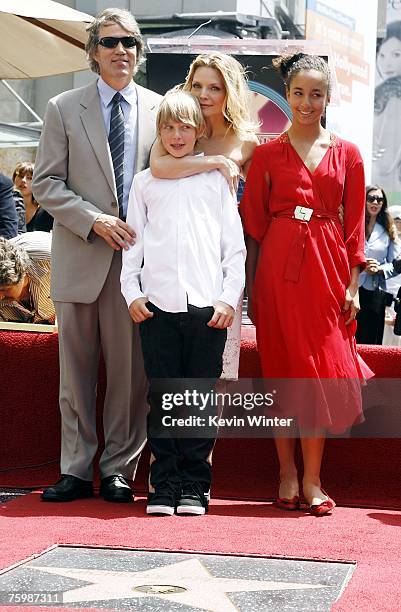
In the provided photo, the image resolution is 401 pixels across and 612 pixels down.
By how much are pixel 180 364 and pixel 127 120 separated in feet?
3.48

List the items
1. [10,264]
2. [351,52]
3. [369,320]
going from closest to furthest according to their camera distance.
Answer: [10,264] < [369,320] < [351,52]

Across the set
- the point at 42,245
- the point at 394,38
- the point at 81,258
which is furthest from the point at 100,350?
the point at 394,38

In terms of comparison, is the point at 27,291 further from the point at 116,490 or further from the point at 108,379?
the point at 116,490

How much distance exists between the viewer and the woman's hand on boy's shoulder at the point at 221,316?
14.7ft

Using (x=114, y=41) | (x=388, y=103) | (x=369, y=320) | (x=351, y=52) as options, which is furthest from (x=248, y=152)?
(x=388, y=103)

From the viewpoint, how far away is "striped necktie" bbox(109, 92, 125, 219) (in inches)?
191

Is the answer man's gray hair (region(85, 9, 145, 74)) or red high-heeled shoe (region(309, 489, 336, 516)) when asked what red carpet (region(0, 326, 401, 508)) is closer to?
red high-heeled shoe (region(309, 489, 336, 516))

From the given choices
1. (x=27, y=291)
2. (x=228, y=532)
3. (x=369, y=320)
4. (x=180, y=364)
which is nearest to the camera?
(x=228, y=532)

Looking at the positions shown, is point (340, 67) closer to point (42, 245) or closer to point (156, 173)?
point (42, 245)

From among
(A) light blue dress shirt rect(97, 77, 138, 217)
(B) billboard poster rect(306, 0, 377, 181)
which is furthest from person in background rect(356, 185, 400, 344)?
(B) billboard poster rect(306, 0, 377, 181)

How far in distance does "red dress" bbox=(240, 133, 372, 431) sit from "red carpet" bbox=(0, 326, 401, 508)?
0.40 meters

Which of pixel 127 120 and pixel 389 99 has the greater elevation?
pixel 389 99

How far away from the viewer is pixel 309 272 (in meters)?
4.65

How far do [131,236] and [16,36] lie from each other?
8.66ft
